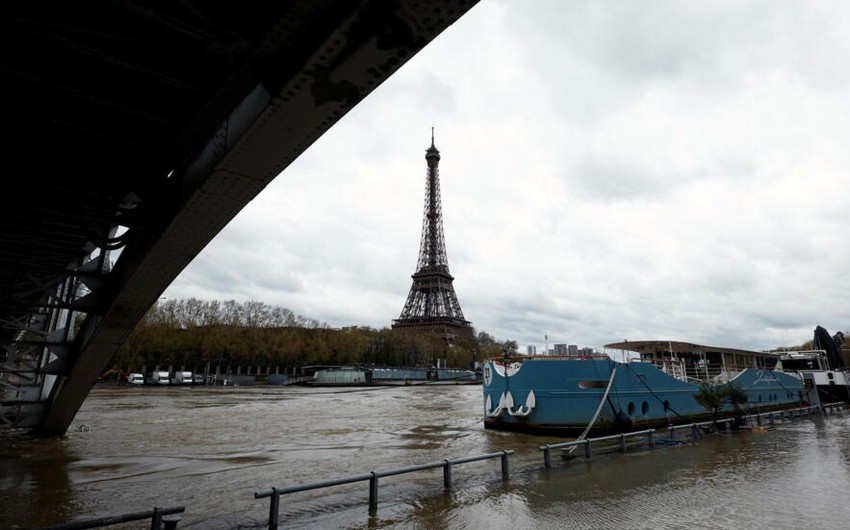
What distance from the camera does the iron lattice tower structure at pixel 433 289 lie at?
4417 inches

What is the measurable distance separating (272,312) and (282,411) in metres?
67.8

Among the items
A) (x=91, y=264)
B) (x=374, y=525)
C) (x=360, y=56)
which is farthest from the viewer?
(x=91, y=264)

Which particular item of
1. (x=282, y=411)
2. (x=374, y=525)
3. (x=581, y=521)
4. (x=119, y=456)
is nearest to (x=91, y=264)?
(x=119, y=456)

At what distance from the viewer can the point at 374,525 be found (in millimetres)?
6645

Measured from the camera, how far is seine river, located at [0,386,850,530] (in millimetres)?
7020

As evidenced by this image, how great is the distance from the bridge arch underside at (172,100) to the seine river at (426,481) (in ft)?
14.2

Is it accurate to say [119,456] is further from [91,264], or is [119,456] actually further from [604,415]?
[604,415]

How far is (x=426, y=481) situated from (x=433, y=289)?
103844mm

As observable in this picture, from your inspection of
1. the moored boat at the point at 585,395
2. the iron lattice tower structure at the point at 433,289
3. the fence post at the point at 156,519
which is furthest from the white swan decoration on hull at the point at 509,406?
the iron lattice tower structure at the point at 433,289

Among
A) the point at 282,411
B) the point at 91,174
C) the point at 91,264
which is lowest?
Answer: the point at 282,411

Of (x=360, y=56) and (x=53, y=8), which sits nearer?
(x=360, y=56)

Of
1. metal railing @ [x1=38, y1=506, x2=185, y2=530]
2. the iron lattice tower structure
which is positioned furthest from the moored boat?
the iron lattice tower structure

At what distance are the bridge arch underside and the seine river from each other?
4320 millimetres

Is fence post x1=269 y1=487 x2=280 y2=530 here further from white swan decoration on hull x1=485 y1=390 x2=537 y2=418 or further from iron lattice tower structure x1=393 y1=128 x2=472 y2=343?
iron lattice tower structure x1=393 y1=128 x2=472 y2=343
